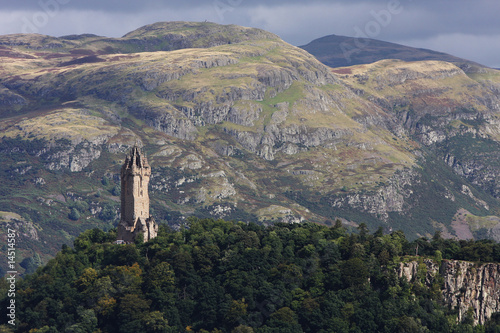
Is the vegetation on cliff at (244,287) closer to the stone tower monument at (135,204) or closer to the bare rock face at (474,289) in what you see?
the bare rock face at (474,289)

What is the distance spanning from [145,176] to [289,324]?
49658mm

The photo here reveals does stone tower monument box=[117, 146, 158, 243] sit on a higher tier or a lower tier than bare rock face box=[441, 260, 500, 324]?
higher

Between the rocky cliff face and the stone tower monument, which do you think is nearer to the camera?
the rocky cliff face

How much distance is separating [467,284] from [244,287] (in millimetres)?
40416

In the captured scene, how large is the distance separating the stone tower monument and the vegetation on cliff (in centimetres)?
375

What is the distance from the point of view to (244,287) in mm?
153125

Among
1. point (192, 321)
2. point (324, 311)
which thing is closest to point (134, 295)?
point (192, 321)

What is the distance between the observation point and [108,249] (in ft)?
546

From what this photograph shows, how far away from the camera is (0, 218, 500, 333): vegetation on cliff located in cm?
14512

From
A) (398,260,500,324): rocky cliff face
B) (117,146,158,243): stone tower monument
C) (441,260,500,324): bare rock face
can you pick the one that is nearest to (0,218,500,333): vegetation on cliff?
(398,260,500,324): rocky cliff face

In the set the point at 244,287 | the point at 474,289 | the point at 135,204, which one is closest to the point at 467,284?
the point at 474,289

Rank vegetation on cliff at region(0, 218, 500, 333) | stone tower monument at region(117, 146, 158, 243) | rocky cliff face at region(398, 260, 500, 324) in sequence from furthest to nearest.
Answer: stone tower monument at region(117, 146, 158, 243) → rocky cliff face at region(398, 260, 500, 324) → vegetation on cliff at region(0, 218, 500, 333)

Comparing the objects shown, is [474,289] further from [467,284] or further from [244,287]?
[244,287]

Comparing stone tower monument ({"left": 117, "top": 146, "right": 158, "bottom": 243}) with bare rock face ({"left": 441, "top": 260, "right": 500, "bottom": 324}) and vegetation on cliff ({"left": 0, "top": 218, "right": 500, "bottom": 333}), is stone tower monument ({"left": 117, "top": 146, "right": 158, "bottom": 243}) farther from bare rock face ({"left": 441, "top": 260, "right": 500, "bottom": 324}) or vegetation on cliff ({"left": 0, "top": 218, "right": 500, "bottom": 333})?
bare rock face ({"left": 441, "top": 260, "right": 500, "bottom": 324})
